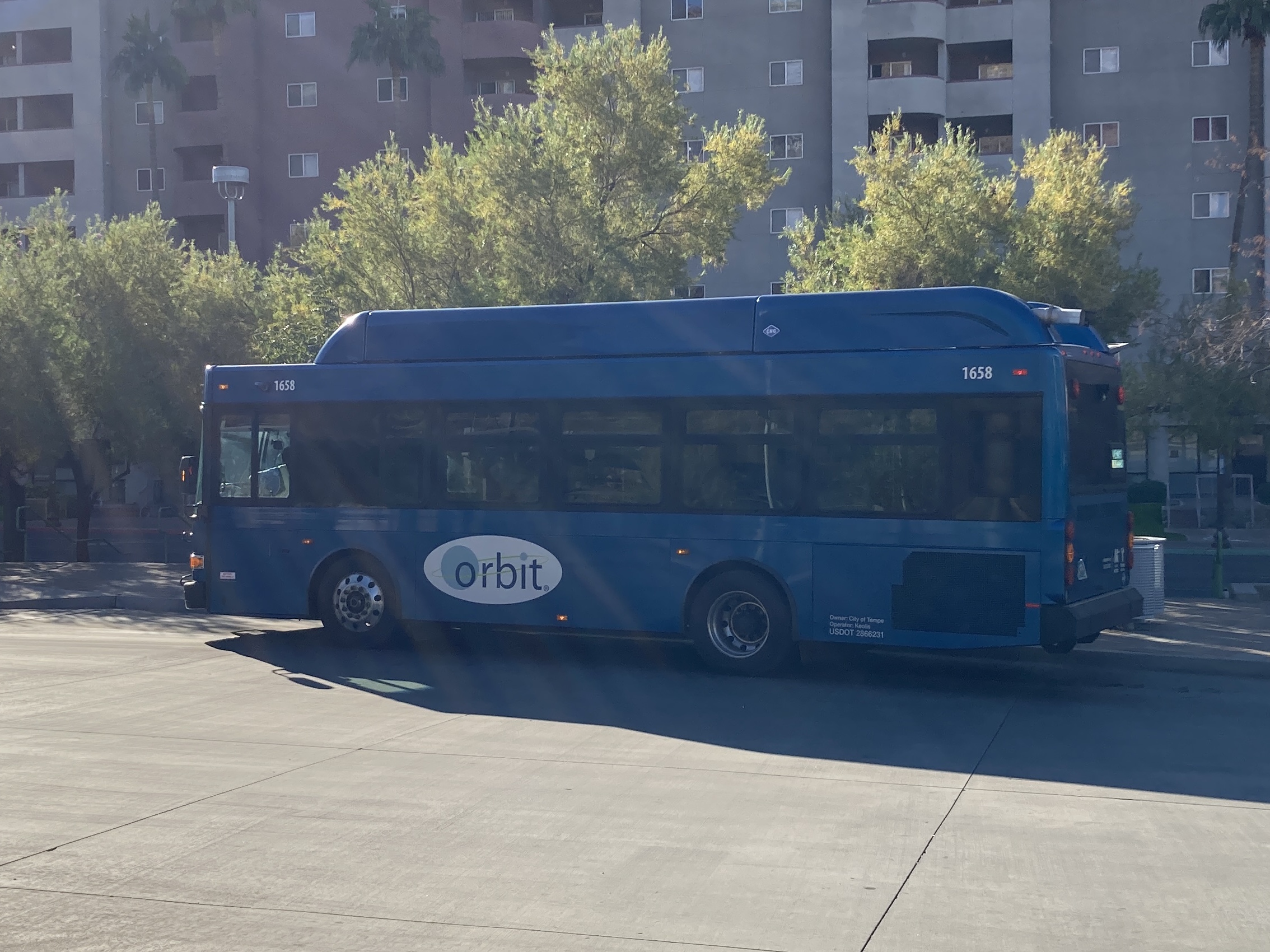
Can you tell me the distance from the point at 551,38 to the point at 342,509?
1437 centimetres

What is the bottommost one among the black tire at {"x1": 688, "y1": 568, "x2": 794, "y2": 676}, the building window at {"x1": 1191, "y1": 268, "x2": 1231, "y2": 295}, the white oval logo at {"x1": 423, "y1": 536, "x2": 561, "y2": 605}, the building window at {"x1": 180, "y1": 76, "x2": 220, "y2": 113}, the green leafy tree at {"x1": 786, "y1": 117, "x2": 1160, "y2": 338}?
the black tire at {"x1": 688, "y1": 568, "x2": 794, "y2": 676}

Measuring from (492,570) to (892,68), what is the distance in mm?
38610

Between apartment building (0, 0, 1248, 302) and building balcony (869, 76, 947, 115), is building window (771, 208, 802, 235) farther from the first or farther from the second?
building balcony (869, 76, 947, 115)

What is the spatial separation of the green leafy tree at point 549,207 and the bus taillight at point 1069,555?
1298 centimetres

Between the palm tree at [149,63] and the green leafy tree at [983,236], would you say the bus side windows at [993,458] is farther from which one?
the palm tree at [149,63]

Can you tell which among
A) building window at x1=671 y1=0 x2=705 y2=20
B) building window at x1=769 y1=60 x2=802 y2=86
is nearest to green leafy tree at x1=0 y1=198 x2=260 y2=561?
building window at x1=671 y1=0 x2=705 y2=20

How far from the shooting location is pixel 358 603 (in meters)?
14.1

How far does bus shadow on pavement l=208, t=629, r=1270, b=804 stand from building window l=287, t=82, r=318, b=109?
143 feet

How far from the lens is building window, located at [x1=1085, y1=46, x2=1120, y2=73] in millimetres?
45188

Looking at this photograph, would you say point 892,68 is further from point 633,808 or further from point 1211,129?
point 633,808

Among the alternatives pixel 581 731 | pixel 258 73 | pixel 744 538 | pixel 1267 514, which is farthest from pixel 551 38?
pixel 258 73

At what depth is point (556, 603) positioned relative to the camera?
1305cm

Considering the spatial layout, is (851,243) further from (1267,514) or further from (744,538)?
(1267,514)

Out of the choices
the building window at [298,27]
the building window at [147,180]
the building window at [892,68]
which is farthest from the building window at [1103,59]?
the building window at [147,180]
